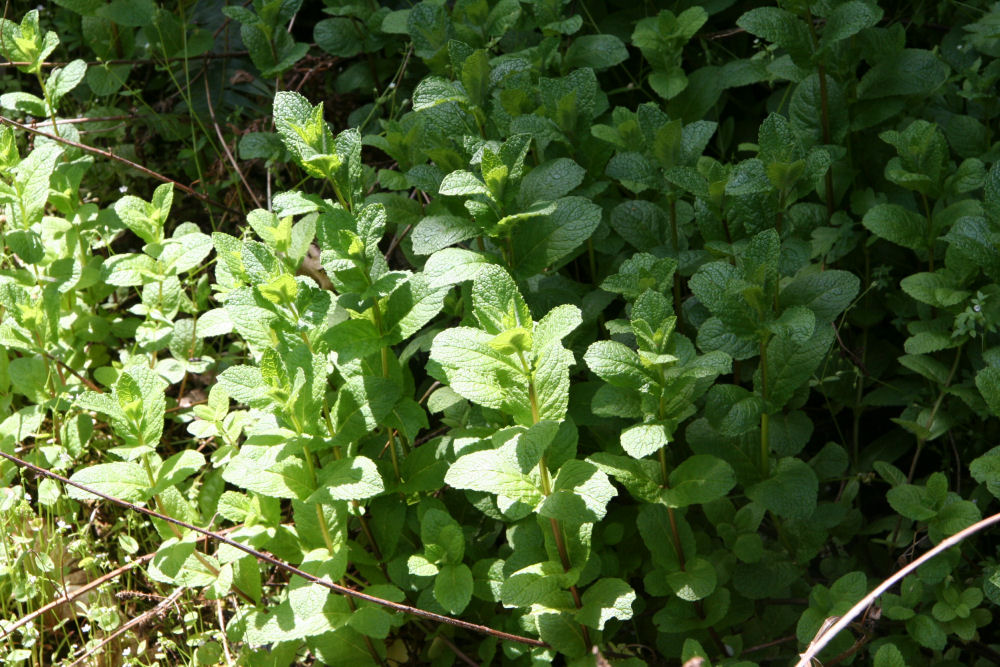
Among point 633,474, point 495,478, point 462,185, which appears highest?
point 462,185

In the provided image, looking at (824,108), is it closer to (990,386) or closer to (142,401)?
(990,386)

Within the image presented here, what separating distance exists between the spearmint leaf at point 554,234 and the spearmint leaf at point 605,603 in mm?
580

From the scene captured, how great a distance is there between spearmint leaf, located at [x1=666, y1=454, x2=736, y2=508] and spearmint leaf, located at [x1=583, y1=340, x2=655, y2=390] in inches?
7.7

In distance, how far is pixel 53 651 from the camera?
7.38 feet

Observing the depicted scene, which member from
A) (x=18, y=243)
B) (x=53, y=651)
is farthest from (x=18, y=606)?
(x=18, y=243)

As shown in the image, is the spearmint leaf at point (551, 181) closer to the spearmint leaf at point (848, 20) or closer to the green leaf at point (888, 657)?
the spearmint leaf at point (848, 20)

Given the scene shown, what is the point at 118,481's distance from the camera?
6.05ft

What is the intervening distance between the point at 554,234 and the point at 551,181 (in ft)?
0.37

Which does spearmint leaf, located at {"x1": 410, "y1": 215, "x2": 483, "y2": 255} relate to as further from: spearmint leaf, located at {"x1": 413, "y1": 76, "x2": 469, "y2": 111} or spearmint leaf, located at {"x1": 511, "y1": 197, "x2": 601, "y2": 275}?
spearmint leaf, located at {"x1": 413, "y1": 76, "x2": 469, "y2": 111}

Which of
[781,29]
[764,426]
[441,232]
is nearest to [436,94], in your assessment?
[441,232]

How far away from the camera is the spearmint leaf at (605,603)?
160 cm

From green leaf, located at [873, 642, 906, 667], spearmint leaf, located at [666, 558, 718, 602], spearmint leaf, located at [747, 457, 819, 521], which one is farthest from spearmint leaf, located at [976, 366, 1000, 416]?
spearmint leaf, located at [666, 558, 718, 602]

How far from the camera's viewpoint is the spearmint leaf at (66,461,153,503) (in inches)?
71.8

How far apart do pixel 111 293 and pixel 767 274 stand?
1860mm
